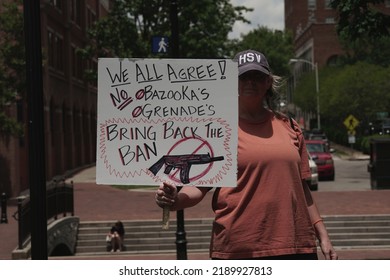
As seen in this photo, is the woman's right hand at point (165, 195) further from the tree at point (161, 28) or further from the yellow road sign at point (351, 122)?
the yellow road sign at point (351, 122)

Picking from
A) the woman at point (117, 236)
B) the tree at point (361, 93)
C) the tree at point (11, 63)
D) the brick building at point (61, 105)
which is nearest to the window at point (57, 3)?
the brick building at point (61, 105)

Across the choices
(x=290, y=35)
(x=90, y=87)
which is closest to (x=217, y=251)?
(x=90, y=87)

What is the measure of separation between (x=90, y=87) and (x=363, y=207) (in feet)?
106

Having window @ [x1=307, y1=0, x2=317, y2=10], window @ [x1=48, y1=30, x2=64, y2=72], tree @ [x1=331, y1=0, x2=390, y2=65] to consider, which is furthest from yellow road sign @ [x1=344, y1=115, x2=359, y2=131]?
window @ [x1=307, y1=0, x2=317, y2=10]

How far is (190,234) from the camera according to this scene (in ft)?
55.3

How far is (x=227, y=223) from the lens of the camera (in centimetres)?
345

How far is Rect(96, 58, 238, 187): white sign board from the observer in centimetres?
350

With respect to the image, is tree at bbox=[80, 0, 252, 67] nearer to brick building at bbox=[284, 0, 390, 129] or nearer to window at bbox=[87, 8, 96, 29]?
window at bbox=[87, 8, 96, 29]

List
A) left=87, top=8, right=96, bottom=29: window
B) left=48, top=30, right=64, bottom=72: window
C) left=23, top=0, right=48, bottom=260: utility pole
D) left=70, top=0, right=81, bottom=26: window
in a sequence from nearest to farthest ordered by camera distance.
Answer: left=23, top=0, right=48, bottom=260: utility pole → left=48, top=30, right=64, bottom=72: window → left=70, top=0, right=81, bottom=26: window → left=87, top=8, right=96, bottom=29: window

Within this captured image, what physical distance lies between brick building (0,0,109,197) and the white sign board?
2473cm

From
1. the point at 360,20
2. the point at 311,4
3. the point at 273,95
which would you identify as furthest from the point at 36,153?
the point at 311,4

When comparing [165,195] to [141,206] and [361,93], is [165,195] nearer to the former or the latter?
[141,206]

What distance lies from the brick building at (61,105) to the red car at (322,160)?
11833 millimetres

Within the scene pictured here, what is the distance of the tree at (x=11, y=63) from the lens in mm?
23844
